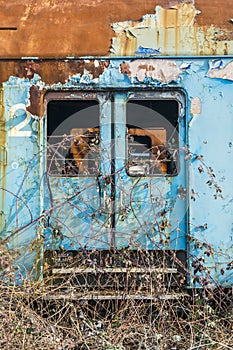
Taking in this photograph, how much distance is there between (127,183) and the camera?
5086 mm

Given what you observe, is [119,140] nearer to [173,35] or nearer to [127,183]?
[127,183]

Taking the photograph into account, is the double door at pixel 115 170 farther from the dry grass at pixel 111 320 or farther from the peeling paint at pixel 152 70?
the dry grass at pixel 111 320

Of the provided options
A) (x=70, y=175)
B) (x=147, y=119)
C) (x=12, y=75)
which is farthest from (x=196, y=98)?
(x=12, y=75)

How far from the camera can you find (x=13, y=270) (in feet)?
16.3

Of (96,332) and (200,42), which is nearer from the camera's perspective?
(96,332)

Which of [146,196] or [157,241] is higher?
[146,196]

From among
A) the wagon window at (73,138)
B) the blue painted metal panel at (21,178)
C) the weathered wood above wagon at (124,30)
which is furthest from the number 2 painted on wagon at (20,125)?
the weathered wood above wagon at (124,30)

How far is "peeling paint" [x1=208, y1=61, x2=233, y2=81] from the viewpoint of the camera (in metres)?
5.06

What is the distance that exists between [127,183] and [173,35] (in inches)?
55.1

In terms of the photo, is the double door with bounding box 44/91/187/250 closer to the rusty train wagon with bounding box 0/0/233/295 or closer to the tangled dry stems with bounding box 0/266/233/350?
the rusty train wagon with bounding box 0/0/233/295

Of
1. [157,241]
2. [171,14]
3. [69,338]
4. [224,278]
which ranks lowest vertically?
[69,338]

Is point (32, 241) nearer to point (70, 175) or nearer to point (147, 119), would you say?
point (70, 175)

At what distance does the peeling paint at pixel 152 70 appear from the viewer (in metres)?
5.07

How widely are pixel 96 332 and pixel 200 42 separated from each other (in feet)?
8.80
